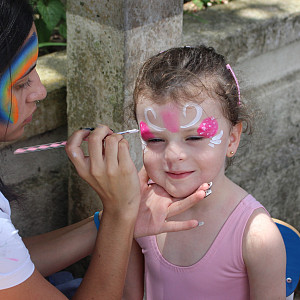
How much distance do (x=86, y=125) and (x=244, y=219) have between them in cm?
84

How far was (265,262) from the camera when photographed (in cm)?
170

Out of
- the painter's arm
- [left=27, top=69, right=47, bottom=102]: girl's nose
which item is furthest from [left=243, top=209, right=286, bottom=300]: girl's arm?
[left=27, top=69, right=47, bottom=102]: girl's nose

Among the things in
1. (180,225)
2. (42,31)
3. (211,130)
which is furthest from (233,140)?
(42,31)

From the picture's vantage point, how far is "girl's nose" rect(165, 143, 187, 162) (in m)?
1.73

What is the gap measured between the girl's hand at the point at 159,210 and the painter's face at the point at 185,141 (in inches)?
1.7

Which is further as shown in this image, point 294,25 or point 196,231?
point 294,25

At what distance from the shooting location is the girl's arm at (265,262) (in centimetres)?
170

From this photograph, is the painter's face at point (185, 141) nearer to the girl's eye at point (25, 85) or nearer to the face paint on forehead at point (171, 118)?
the face paint on forehead at point (171, 118)

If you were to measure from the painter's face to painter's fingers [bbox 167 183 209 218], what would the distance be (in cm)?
5

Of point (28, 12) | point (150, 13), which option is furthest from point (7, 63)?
point (150, 13)

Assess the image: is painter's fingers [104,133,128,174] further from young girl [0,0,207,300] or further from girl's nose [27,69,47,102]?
girl's nose [27,69,47,102]

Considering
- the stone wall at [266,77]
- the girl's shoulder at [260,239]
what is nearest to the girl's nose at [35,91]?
the girl's shoulder at [260,239]

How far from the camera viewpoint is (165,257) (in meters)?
1.91

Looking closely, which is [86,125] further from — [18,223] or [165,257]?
[165,257]
